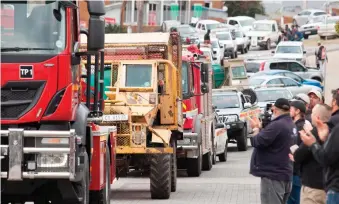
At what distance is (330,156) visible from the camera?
10.8 metres

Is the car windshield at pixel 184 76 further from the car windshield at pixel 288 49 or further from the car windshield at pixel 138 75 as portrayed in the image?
the car windshield at pixel 288 49

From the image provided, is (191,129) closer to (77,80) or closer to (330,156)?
(77,80)

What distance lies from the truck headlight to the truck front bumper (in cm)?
2

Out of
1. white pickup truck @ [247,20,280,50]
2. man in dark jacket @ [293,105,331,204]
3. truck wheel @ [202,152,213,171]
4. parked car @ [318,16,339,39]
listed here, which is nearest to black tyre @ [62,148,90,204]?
man in dark jacket @ [293,105,331,204]

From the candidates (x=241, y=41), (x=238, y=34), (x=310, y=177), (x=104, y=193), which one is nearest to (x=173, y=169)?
(x=104, y=193)

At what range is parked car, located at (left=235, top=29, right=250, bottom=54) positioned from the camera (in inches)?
3014

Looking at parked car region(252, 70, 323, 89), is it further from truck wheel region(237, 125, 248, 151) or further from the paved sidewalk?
the paved sidewalk

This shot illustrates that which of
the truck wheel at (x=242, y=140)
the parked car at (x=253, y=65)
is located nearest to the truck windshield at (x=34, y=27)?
the truck wheel at (x=242, y=140)

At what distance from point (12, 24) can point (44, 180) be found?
5.97 ft

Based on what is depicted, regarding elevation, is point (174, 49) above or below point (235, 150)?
above

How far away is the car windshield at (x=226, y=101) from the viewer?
34.6m

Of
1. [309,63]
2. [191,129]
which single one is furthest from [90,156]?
[309,63]

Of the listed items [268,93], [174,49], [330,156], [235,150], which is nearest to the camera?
[330,156]

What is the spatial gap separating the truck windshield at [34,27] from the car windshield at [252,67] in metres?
46.3
